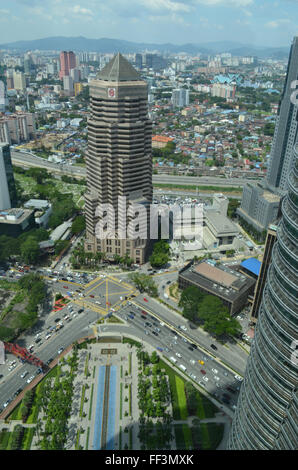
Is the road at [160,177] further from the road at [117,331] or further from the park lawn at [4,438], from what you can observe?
the park lawn at [4,438]

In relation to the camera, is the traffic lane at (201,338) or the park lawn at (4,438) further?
the traffic lane at (201,338)

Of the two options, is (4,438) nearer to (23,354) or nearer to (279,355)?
(23,354)

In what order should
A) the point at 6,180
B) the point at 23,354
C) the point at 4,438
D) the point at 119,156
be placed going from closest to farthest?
the point at 4,438, the point at 23,354, the point at 119,156, the point at 6,180

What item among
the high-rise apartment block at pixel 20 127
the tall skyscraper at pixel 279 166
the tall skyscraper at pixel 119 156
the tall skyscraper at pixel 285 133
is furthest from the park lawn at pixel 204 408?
the high-rise apartment block at pixel 20 127

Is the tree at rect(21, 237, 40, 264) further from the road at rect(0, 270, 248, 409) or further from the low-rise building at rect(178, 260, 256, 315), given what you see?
the low-rise building at rect(178, 260, 256, 315)

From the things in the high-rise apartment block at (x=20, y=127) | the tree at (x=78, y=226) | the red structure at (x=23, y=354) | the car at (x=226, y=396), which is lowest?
the car at (x=226, y=396)

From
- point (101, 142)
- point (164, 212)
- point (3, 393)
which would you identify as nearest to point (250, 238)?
point (164, 212)

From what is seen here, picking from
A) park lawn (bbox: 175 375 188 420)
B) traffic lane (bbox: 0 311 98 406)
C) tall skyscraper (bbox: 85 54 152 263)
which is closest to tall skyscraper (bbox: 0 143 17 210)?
tall skyscraper (bbox: 85 54 152 263)

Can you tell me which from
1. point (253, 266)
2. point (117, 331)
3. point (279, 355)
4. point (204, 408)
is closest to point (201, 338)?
point (204, 408)
